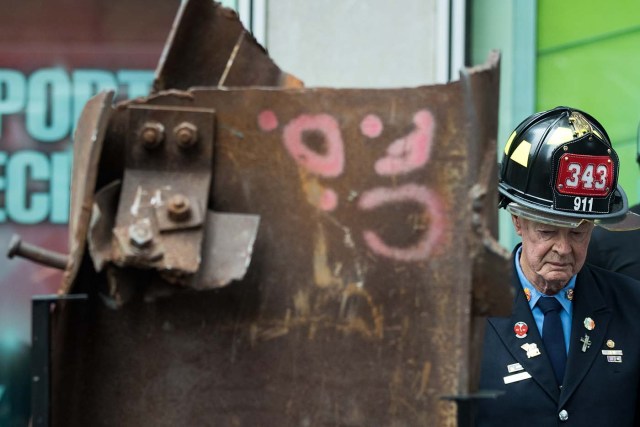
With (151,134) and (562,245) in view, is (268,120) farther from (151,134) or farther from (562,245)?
(562,245)

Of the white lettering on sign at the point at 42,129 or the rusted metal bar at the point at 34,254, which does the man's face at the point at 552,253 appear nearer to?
the rusted metal bar at the point at 34,254

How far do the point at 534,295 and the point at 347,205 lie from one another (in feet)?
4.01

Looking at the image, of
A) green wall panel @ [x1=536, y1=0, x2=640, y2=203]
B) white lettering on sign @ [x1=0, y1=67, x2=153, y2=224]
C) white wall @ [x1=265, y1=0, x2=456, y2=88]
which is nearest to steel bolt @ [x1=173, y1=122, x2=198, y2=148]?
white wall @ [x1=265, y1=0, x2=456, y2=88]

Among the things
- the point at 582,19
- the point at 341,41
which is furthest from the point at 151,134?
the point at 582,19

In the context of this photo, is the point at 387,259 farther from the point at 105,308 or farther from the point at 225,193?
the point at 105,308

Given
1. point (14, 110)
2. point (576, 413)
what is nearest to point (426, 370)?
point (576, 413)

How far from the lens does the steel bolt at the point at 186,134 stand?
7.24 feet

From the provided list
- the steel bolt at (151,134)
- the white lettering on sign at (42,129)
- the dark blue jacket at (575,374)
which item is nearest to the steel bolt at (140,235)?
the steel bolt at (151,134)

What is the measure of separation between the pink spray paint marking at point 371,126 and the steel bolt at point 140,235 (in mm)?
459

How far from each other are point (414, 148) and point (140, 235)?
551 mm

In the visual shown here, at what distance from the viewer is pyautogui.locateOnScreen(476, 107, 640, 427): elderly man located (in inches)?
123

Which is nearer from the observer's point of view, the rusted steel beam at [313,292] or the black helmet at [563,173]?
the rusted steel beam at [313,292]

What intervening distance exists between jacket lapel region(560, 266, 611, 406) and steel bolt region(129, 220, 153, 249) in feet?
4.83

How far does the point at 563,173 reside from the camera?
3203 millimetres
